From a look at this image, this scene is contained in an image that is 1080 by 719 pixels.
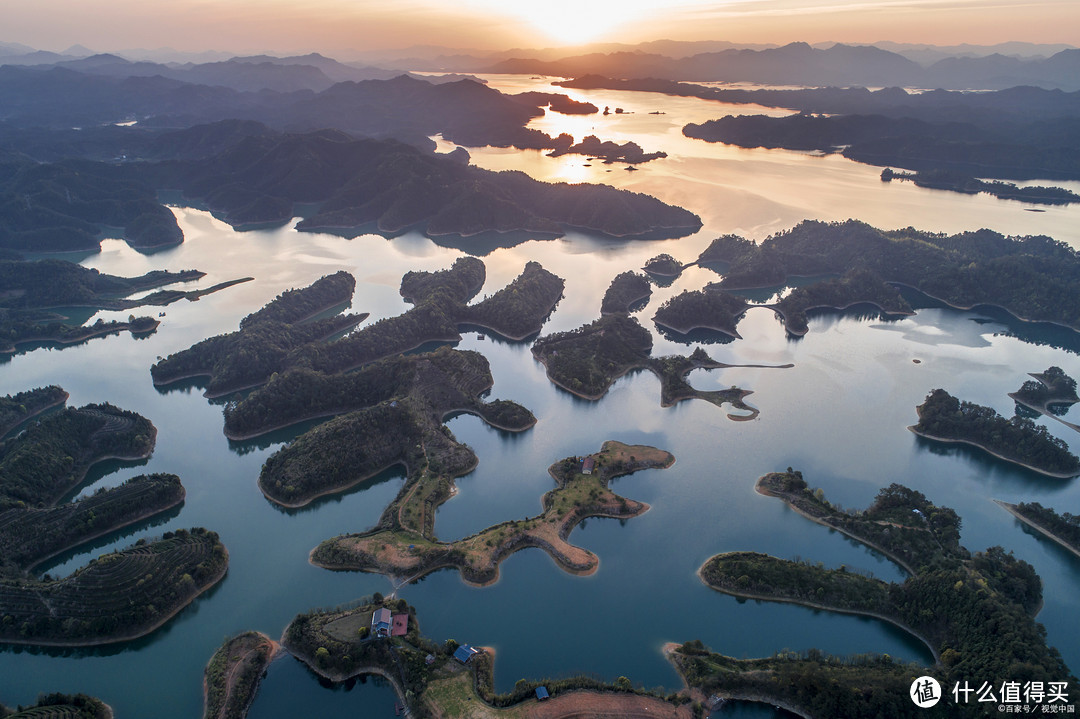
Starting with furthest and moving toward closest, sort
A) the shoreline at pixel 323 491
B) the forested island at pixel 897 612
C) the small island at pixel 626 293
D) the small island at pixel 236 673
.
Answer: the small island at pixel 626 293
the shoreline at pixel 323 491
the small island at pixel 236 673
the forested island at pixel 897 612

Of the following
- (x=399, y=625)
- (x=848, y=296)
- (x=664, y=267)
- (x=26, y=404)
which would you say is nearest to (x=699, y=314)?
(x=664, y=267)

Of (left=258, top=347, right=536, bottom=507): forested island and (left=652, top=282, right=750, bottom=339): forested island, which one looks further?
(left=652, top=282, right=750, bottom=339): forested island

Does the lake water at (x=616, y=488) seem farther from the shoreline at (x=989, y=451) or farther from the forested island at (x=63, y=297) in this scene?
the forested island at (x=63, y=297)

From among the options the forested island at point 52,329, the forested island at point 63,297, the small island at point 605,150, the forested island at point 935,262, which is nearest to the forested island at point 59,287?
the forested island at point 63,297

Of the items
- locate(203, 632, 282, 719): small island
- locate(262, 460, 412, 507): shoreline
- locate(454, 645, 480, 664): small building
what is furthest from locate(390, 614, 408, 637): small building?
locate(262, 460, 412, 507): shoreline

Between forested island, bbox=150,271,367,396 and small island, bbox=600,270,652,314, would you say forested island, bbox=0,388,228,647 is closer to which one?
forested island, bbox=150,271,367,396

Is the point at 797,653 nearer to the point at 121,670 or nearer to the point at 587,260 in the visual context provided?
the point at 121,670

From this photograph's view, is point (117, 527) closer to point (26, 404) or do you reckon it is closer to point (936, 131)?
point (26, 404)

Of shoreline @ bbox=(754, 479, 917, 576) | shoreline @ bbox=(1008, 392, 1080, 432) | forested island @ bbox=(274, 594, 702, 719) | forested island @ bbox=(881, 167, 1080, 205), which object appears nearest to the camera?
forested island @ bbox=(274, 594, 702, 719)
